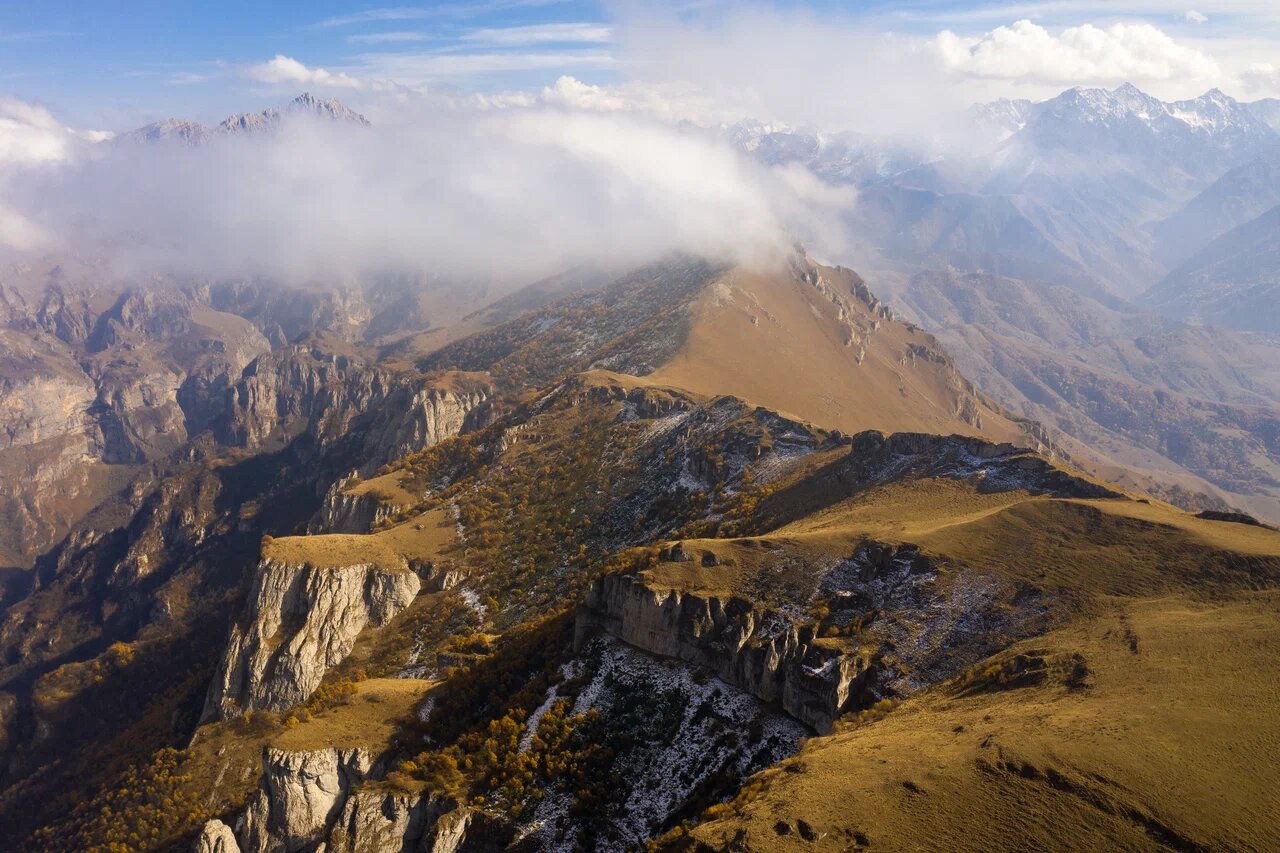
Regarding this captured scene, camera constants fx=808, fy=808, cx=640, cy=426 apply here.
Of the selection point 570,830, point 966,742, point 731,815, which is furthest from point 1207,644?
point 570,830

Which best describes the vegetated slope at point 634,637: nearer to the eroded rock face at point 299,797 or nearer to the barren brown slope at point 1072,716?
the eroded rock face at point 299,797

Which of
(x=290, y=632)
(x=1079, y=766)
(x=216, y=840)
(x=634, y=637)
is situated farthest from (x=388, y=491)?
(x=1079, y=766)

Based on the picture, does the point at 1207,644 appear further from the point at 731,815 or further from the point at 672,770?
the point at 672,770

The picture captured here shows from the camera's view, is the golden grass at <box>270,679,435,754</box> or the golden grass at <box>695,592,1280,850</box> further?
the golden grass at <box>270,679,435,754</box>

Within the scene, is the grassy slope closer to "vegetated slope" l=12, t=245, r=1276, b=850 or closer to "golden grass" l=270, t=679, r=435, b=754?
"vegetated slope" l=12, t=245, r=1276, b=850

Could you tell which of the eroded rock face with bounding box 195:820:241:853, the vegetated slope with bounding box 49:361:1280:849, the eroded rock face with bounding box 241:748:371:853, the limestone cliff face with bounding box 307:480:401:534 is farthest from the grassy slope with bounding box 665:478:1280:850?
the limestone cliff face with bounding box 307:480:401:534

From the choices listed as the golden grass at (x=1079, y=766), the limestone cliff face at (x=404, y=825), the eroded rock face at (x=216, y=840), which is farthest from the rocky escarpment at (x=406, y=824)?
the golden grass at (x=1079, y=766)

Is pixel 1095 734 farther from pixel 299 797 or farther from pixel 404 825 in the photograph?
pixel 299 797
